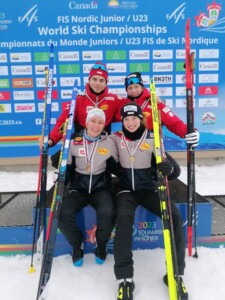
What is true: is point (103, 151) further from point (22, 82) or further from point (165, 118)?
point (22, 82)

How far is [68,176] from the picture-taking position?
10.5 feet

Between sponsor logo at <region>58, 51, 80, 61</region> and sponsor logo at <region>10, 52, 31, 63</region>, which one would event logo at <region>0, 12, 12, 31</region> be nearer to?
sponsor logo at <region>10, 52, 31, 63</region>

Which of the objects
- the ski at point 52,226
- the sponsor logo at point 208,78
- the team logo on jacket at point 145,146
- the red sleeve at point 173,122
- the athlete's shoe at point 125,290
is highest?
the sponsor logo at point 208,78

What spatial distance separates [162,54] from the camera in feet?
18.7

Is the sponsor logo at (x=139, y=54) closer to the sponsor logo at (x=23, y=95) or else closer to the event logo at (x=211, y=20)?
the event logo at (x=211, y=20)

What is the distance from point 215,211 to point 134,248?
1087mm

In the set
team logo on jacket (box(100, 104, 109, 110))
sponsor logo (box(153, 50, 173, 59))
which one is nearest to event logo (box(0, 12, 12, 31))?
sponsor logo (box(153, 50, 173, 59))

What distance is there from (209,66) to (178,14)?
96 centimetres

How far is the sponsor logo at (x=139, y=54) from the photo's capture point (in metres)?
5.67

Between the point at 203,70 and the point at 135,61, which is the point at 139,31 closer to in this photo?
the point at 135,61

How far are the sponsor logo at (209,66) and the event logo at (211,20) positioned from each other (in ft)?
1.63

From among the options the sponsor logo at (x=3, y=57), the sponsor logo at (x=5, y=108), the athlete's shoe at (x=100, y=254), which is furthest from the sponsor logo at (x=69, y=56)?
the athlete's shoe at (x=100, y=254)

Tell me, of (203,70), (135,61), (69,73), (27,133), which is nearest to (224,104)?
(203,70)

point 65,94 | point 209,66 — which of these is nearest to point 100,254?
point 65,94
